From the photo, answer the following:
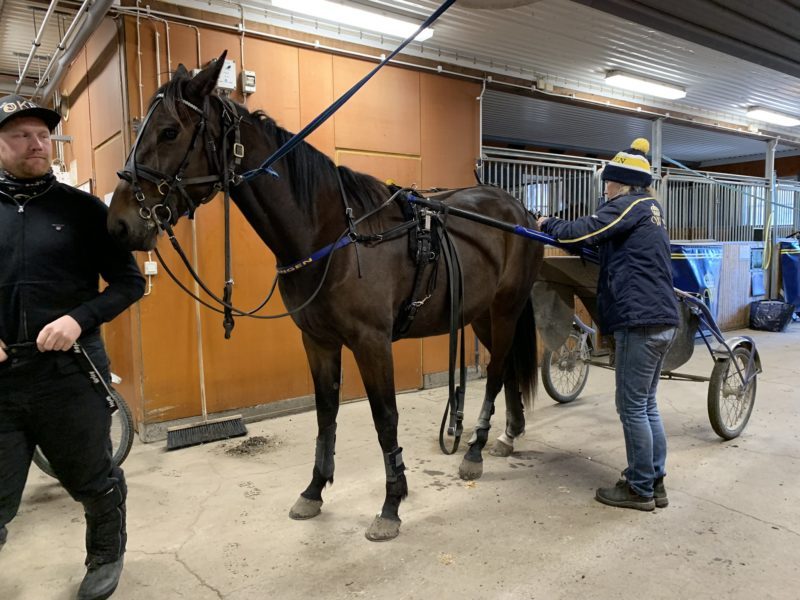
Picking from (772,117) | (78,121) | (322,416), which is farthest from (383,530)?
(772,117)

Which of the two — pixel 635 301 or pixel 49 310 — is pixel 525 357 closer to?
pixel 635 301

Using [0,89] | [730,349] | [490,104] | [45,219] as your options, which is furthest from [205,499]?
[490,104]

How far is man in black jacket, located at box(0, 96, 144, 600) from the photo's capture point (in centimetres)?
166

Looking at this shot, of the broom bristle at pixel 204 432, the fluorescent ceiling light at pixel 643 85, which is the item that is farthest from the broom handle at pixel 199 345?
the fluorescent ceiling light at pixel 643 85

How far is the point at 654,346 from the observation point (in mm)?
2494

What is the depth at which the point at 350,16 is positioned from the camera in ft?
13.5

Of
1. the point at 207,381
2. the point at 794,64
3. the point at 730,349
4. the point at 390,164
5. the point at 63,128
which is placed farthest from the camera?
the point at 63,128

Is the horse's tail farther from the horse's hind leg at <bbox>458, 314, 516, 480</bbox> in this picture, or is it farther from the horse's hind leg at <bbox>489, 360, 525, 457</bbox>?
the horse's hind leg at <bbox>458, 314, 516, 480</bbox>

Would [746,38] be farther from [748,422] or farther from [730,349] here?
[748,422]

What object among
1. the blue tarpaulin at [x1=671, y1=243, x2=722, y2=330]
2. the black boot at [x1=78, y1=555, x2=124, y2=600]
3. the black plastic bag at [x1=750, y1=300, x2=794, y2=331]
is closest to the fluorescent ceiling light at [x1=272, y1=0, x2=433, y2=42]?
the black boot at [x1=78, y1=555, x2=124, y2=600]

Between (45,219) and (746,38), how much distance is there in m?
2.11

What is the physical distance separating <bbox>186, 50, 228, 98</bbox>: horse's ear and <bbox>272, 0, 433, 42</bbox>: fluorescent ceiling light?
2.38 meters

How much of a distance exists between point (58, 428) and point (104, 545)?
519 mm

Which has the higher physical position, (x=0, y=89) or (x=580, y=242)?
(x=0, y=89)
